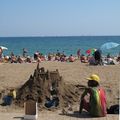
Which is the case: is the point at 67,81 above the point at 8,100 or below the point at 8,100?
above

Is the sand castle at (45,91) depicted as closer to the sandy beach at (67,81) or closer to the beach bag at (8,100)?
the beach bag at (8,100)

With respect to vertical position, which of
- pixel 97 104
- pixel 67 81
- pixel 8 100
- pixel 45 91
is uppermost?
pixel 67 81

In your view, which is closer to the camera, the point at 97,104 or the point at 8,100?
the point at 97,104

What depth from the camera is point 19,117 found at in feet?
36.4

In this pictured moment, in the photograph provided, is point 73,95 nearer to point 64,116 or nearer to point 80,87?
point 80,87

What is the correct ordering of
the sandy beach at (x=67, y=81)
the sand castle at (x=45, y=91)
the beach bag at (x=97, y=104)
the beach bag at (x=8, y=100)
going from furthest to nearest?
the beach bag at (x=8, y=100), the sand castle at (x=45, y=91), the sandy beach at (x=67, y=81), the beach bag at (x=97, y=104)

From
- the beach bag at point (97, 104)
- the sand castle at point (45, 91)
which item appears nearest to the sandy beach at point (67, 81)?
the beach bag at point (97, 104)

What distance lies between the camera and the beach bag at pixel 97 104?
11.1m

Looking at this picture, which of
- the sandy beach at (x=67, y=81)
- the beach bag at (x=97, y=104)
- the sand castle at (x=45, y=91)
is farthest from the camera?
the sand castle at (x=45, y=91)

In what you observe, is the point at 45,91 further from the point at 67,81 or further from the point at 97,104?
the point at 67,81

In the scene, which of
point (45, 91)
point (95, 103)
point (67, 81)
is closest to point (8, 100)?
point (45, 91)

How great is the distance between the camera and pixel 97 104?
11.2m

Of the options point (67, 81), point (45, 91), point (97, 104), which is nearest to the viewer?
point (97, 104)

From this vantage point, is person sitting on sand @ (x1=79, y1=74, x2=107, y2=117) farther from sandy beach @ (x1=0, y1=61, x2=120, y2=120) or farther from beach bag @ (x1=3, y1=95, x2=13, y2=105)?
beach bag @ (x1=3, y1=95, x2=13, y2=105)
